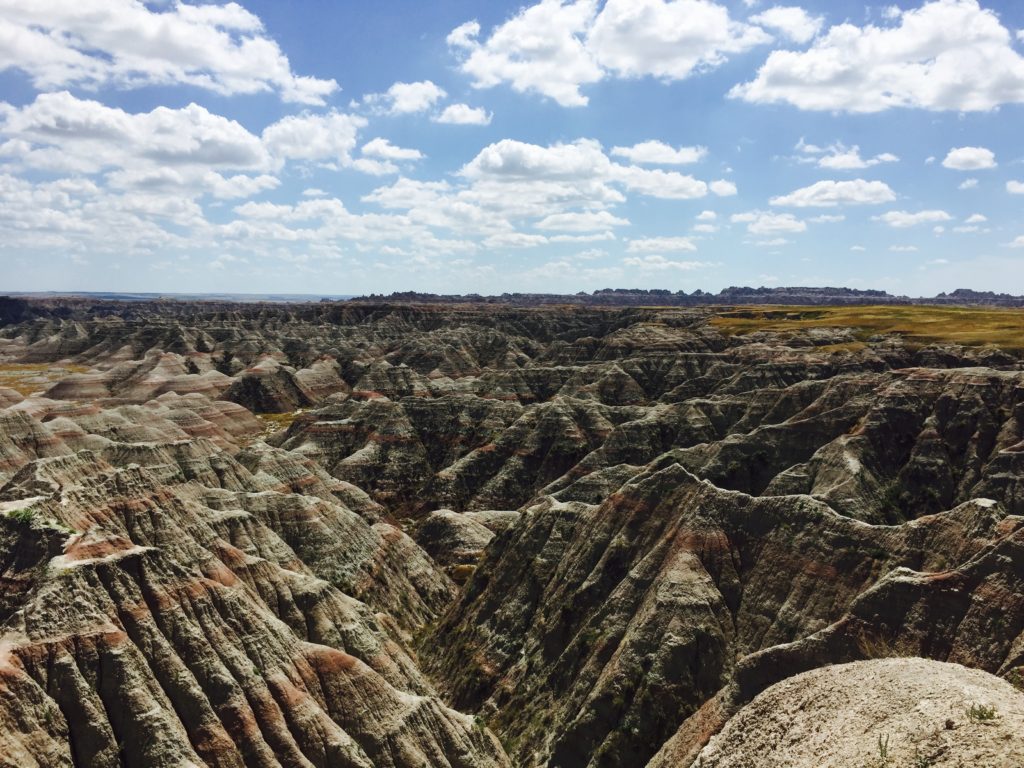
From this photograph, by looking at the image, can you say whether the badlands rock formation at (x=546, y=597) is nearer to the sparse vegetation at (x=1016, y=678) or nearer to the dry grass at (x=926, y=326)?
the sparse vegetation at (x=1016, y=678)

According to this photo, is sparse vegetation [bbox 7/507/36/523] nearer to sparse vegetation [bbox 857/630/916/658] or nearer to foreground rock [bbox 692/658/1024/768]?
foreground rock [bbox 692/658/1024/768]

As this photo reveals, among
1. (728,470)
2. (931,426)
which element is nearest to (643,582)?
(728,470)

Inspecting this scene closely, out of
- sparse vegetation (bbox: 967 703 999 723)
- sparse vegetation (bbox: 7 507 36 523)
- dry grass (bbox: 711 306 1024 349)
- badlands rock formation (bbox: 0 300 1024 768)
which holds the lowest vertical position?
badlands rock formation (bbox: 0 300 1024 768)

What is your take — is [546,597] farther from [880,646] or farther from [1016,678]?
[1016,678]

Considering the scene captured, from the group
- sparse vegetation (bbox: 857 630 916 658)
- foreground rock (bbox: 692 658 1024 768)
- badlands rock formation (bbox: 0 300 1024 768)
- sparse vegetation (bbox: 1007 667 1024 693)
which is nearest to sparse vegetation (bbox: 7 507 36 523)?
badlands rock formation (bbox: 0 300 1024 768)

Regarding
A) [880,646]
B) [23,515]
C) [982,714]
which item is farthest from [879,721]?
[23,515]

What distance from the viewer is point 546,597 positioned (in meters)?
56.9

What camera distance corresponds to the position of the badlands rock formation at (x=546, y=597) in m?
33.0

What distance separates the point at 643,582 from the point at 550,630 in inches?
332

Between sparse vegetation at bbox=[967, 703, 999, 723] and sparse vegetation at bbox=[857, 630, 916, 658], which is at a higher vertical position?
sparse vegetation at bbox=[967, 703, 999, 723]

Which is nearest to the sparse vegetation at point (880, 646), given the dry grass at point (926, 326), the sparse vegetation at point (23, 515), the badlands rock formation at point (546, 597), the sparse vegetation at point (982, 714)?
the badlands rock formation at point (546, 597)

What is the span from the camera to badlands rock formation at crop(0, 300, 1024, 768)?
33031mm

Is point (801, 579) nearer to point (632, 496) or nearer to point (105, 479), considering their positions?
point (632, 496)

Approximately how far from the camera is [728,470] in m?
76.4
